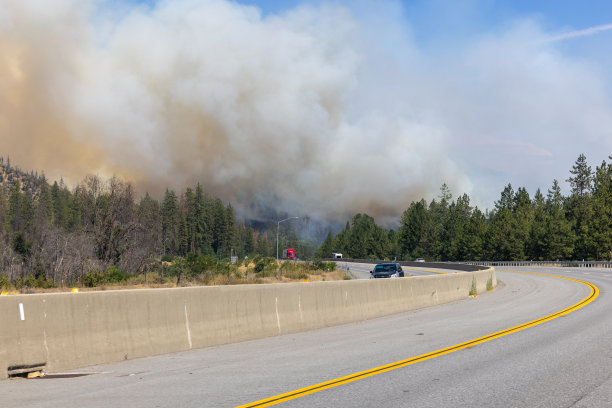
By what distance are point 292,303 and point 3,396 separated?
23.8ft

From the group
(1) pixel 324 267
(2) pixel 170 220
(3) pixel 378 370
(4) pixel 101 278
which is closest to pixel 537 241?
(1) pixel 324 267

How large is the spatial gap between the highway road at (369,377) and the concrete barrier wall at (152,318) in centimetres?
33

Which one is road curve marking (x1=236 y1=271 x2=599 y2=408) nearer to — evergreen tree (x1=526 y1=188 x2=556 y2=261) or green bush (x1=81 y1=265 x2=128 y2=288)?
green bush (x1=81 y1=265 x2=128 y2=288)

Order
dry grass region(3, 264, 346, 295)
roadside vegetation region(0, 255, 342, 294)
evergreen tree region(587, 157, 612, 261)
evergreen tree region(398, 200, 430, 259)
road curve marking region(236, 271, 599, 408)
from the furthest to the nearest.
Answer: evergreen tree region(398, 200, 430, 259), evergreen tree region(587, 157, 612, 261), dry grass region(3, 264, 346, 295), roadside vegetation region(0, 255, 342, 294), road curve marking region(236, 271, 599, 408)

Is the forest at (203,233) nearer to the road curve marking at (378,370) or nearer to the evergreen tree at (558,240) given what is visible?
the evergreen tree at (558,240)

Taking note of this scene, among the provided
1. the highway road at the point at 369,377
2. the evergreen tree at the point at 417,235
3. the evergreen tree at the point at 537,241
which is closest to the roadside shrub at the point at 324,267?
the highway road at the point at 369,377

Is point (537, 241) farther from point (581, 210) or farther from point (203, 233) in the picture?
point (203, 233)

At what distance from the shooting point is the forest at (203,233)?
130 feet

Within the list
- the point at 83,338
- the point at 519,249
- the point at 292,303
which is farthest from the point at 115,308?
the point at 519,249

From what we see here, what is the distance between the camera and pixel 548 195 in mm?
146625

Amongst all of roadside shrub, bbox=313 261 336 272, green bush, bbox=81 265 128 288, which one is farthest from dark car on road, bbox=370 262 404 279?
roadside shrub, bbox=313 261 336 272

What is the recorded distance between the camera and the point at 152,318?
10.4m

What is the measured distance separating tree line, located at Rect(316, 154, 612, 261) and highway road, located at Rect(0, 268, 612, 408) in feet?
267

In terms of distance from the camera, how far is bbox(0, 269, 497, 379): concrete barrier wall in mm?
8656
